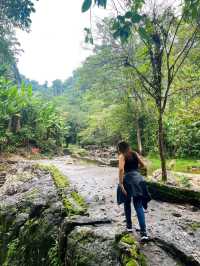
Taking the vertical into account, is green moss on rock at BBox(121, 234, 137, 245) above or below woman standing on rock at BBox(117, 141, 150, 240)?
below

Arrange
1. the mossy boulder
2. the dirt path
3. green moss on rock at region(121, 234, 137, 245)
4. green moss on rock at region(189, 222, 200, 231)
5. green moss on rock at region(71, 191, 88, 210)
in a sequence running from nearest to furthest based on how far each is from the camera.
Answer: the mossy boulder → green moss on rock at region(121, 234, 137, 245) → the dirt path → green moss on rock at region(189, 222, 200, 231) → green moss on rock at region(71, 191, 88, 210)

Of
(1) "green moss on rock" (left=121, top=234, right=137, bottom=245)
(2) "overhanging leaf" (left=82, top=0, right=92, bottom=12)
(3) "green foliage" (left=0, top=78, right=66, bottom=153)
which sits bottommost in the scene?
(1) "green moss on rock" (left=121, top=234, right=137, bottom=245)

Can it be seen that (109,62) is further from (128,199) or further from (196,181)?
(128,199)

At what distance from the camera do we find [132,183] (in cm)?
435

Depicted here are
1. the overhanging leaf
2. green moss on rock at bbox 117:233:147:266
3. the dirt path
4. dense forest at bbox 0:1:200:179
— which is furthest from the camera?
dense forest at bbox 0:1:200:179

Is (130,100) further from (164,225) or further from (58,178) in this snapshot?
(164,225)

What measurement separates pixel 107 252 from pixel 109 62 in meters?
16.1

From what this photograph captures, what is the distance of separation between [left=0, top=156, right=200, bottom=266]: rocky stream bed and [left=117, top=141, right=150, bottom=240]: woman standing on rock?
1.06ft

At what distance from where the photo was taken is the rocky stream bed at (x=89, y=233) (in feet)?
12.1

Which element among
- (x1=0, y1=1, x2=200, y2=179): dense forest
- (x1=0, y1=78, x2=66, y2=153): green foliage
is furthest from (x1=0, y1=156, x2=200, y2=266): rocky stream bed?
(x1=0, y1=78, x2=66, y2=153): green foliage

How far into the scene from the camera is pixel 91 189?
8.66 meters

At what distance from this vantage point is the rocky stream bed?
369 cm

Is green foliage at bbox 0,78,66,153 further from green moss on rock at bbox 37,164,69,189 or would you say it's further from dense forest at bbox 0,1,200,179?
green moss on rock at bbox 37,164,69,189

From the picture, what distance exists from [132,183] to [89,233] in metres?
1.01
